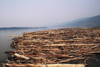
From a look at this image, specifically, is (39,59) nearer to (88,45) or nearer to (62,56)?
(62,56)

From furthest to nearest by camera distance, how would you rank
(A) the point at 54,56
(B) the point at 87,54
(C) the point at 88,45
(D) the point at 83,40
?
(D) the point at 83,40 < (C) the point at 88,45 < (B) the point at 87,54 < (A) the point at 54,56

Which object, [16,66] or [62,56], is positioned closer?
[16,66]

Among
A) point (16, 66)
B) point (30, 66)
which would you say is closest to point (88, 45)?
point (30, 66)

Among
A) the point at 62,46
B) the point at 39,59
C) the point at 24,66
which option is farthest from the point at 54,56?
the point at 24,66

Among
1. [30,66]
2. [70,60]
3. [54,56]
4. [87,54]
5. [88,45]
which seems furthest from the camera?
[88,45]

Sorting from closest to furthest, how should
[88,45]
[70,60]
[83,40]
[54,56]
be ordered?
[70,60] → [54,56] → [88,45] → [83,40]

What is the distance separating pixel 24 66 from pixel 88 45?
14.2ft

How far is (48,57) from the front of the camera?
12.1 ft

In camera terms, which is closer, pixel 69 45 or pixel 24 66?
pixel 24 66

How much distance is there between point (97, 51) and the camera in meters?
4.29

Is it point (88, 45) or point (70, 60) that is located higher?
point (88, 45)

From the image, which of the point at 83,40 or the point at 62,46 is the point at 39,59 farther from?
the point at 83,40

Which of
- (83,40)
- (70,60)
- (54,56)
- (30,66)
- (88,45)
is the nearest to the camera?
(30,66)

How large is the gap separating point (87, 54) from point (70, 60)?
1.42m
